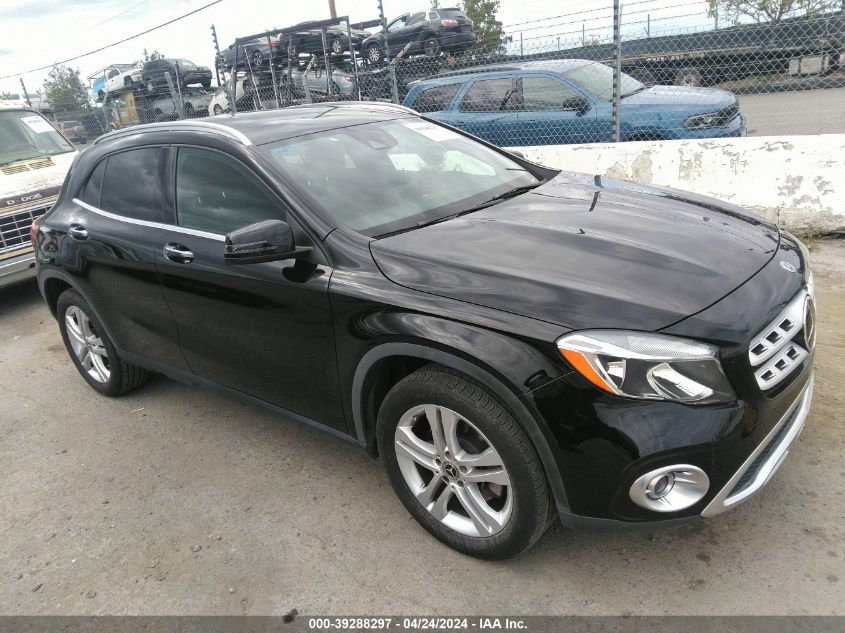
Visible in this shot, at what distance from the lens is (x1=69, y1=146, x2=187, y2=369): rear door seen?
11.6 ft

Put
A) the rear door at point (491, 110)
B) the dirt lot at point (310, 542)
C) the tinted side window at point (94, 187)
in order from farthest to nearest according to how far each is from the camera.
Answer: the rear door at point (491, 110)
the tinted side window at point (94, 187)
the dirt lot at point (310, 542)

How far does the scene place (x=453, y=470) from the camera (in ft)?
8.26

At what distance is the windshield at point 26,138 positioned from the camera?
743 cm

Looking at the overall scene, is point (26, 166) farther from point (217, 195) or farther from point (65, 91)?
point (65, 91)

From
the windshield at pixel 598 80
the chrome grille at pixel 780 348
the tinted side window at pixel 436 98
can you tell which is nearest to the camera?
the chrome grille at pixel 780 348

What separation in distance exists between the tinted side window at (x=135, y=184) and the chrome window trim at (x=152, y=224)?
0.07ft

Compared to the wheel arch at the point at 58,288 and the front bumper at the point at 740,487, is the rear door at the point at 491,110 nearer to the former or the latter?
the wheel arch at the point at 58,288

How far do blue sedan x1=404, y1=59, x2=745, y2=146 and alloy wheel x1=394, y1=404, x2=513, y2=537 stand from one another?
19.9 feet

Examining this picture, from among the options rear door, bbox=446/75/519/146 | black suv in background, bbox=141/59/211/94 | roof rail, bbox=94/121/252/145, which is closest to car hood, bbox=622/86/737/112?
rear door, bbox=446/75/519/146

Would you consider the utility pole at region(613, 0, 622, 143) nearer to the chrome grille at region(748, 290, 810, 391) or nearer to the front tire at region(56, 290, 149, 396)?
the chrome grille at region(748, 290, 810, 391)

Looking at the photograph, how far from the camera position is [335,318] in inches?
105

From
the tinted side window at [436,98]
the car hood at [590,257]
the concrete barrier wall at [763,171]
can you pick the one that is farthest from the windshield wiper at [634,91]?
the car hood at [590,257]

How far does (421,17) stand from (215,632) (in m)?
15.1

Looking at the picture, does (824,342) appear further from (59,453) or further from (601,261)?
(59,453)
